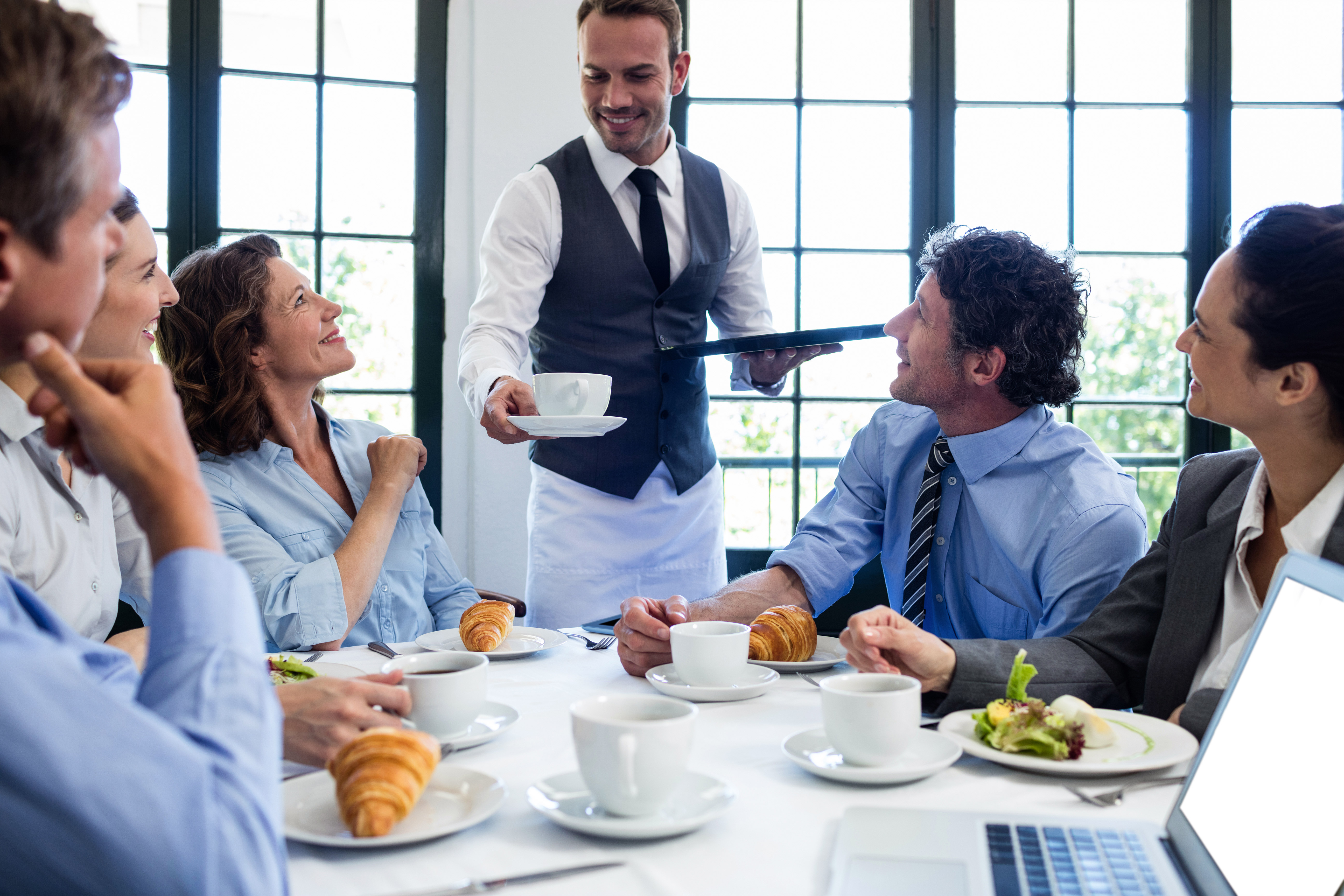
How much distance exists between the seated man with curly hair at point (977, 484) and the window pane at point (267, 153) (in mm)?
2249

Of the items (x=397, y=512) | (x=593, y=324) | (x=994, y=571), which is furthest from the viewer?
(x=593, y=324)

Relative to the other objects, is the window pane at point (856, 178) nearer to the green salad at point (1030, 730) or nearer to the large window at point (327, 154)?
the large window at point (327, 154)

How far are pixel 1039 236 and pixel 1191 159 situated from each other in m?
0.59

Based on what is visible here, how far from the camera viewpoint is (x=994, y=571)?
5.49 ft

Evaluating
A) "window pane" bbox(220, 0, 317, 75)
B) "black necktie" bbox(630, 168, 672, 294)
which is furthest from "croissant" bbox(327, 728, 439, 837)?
"window pane" bbox(220, 0, 317, 75)

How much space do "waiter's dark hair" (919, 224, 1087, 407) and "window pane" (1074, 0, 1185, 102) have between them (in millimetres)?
2094

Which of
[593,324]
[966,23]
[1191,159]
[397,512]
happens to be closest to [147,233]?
[397,512]

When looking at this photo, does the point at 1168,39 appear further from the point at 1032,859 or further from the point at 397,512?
the point at 1032,859

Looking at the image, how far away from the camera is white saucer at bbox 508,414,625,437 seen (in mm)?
1628

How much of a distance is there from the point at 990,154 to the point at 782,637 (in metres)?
2.69

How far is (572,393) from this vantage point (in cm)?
180

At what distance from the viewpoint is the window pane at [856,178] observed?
11.5 ft

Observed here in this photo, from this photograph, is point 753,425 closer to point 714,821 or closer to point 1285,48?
point 1285,48

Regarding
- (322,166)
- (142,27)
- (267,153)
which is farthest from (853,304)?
(142,27)
